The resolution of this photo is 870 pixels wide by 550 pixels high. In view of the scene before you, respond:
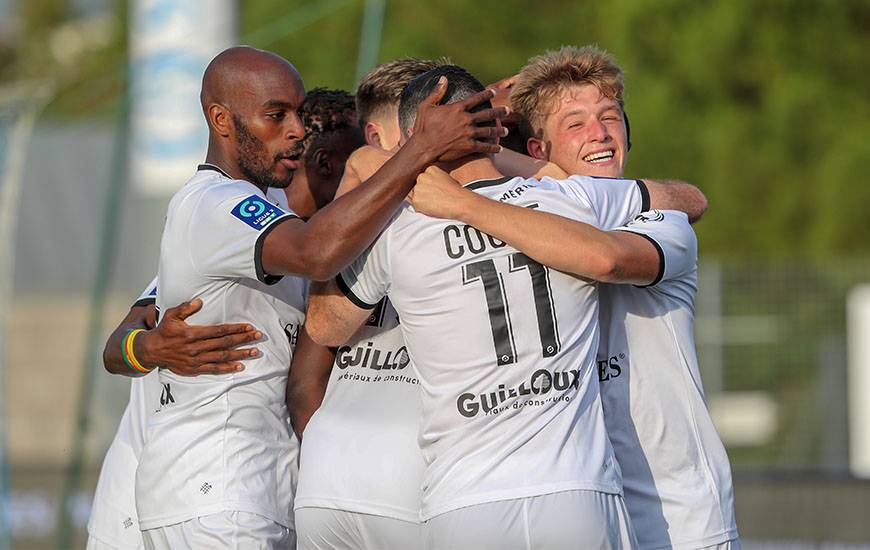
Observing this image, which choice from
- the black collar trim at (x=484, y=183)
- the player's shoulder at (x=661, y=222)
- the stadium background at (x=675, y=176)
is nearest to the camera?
the black collar trim at (x=484, y=183)

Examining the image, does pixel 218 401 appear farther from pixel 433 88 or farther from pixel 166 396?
pixel 433 88

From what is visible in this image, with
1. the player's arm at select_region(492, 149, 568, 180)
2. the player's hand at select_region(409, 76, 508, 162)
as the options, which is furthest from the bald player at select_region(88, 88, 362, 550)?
the player's hand at select_region(409, 76, 508, 162)

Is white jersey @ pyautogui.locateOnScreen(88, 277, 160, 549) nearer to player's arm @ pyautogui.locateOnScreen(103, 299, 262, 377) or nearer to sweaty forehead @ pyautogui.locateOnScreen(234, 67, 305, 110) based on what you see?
player's arm @ pyautogui.locateOnScreen(103, 299, 262, 377)

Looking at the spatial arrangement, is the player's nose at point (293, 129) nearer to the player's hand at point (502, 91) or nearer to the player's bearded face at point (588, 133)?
the player's hand at point (502, 91)

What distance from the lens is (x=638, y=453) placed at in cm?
414

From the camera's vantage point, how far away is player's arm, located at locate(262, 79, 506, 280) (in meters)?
3.71

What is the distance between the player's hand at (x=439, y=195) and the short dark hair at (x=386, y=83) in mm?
696

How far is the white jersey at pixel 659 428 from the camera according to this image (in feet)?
13.5

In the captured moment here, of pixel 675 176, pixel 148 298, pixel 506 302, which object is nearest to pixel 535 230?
pixel 506 302

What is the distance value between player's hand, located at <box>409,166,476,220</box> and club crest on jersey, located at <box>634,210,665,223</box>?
581 mm

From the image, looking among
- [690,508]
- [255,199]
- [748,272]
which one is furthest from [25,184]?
[748,272]

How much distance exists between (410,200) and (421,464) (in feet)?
2.63

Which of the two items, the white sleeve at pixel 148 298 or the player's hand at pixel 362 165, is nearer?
the player's hand at pixel 362 165

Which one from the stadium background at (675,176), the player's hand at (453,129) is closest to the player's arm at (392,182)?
the player's hand at (453,129)
